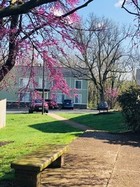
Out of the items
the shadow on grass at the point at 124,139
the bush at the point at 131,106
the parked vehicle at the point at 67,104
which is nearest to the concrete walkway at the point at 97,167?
the shadow on grass at the point at 124,139

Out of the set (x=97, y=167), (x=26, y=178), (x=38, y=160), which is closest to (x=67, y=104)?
(x=97, y=167)

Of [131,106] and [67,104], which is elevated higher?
[67,104]

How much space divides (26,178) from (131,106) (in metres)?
10.1

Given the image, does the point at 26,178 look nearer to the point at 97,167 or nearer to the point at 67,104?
the point at 97,167

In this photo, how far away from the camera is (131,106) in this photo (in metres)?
15.7

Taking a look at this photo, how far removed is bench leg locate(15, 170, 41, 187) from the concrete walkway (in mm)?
705

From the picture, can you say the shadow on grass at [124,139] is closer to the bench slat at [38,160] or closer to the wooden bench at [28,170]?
the bench slat at [38,160]

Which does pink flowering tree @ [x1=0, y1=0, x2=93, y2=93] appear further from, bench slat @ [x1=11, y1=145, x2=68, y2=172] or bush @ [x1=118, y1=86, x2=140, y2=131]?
bush @ [x1=118, y1=86, x2=140, y2=131]

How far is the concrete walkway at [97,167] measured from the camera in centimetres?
712

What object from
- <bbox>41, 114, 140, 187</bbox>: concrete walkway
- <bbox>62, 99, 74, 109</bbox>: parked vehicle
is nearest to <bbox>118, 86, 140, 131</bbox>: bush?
<bbox>41, 114, 140, 187</bbox>: concrete walkway

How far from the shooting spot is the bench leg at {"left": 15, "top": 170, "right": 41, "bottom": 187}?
238 inches

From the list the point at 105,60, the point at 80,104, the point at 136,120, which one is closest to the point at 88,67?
the point at 105,60

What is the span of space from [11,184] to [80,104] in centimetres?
6897

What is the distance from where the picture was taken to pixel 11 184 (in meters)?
6.84
